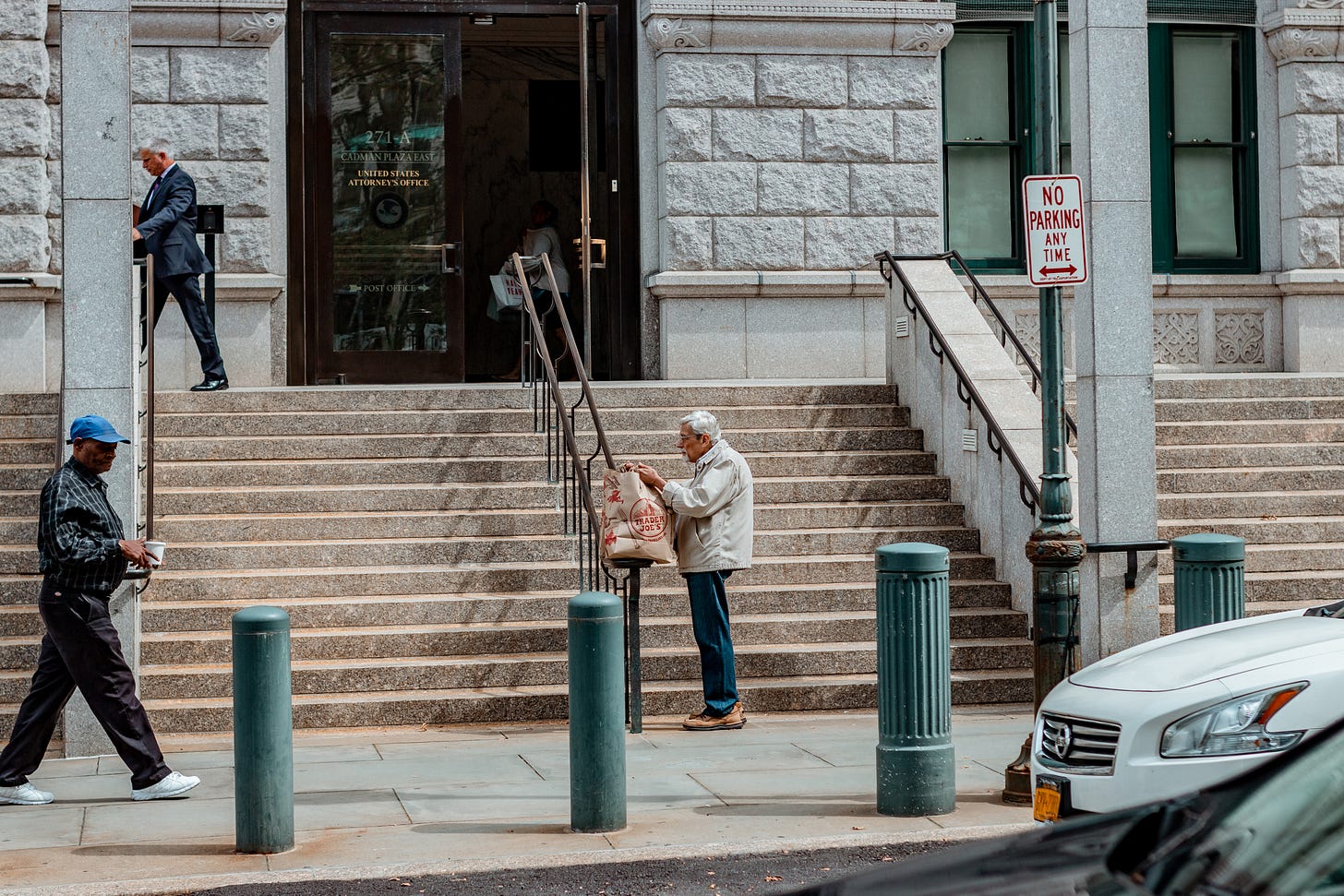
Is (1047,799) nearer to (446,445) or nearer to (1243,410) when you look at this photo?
(446,445)

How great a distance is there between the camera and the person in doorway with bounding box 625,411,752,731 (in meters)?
9.35

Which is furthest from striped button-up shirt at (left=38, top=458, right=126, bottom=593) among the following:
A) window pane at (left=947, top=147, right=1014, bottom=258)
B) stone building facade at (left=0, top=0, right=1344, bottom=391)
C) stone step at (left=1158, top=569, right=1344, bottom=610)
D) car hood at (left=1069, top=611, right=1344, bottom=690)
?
window pane at (left=947, top=147, right=1014, bottom=258)

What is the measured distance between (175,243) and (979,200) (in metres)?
8.06

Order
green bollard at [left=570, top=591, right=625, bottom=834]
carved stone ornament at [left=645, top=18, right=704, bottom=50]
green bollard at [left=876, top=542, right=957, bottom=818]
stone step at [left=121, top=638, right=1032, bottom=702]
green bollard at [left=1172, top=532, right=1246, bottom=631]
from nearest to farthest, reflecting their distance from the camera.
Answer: green bollard at [left=570, top=591, right=625, bottom=834], green bollard at [left=876, top=542, right=957, bottom=818], green bollard at [left=1172, top=532, right=1246, bottom=631], stone step at [left=121, top=638, right=1032, bottom=702], carved stone ornament at [left=645, top=18, right=704, bottom=50]

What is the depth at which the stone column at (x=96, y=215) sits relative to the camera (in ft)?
30.2

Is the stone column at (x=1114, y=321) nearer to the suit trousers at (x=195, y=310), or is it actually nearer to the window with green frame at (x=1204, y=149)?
the suit trousers at (x=195, y=310)

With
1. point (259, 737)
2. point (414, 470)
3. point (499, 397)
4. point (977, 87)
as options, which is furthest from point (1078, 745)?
point (977, 87)

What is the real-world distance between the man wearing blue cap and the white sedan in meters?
4.12

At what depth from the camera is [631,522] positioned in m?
9.22

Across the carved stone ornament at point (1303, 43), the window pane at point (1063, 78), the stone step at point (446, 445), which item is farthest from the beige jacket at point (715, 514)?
the carved stone ornament at point (1303, 43)

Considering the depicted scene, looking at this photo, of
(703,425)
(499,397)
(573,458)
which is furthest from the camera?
(499,397)

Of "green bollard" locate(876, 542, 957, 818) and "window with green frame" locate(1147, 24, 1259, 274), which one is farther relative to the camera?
"window with green frame" locate(1147, 24, 1259, 274)

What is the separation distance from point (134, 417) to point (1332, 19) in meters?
12.6

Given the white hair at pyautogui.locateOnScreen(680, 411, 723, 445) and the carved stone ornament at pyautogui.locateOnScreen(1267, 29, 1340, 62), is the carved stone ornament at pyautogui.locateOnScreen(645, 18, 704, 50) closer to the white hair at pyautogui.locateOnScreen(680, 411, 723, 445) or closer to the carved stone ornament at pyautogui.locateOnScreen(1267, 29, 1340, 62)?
the carved stone ornament at pyautogui.locateOnScreen(1267, 29, 1340, 62)
